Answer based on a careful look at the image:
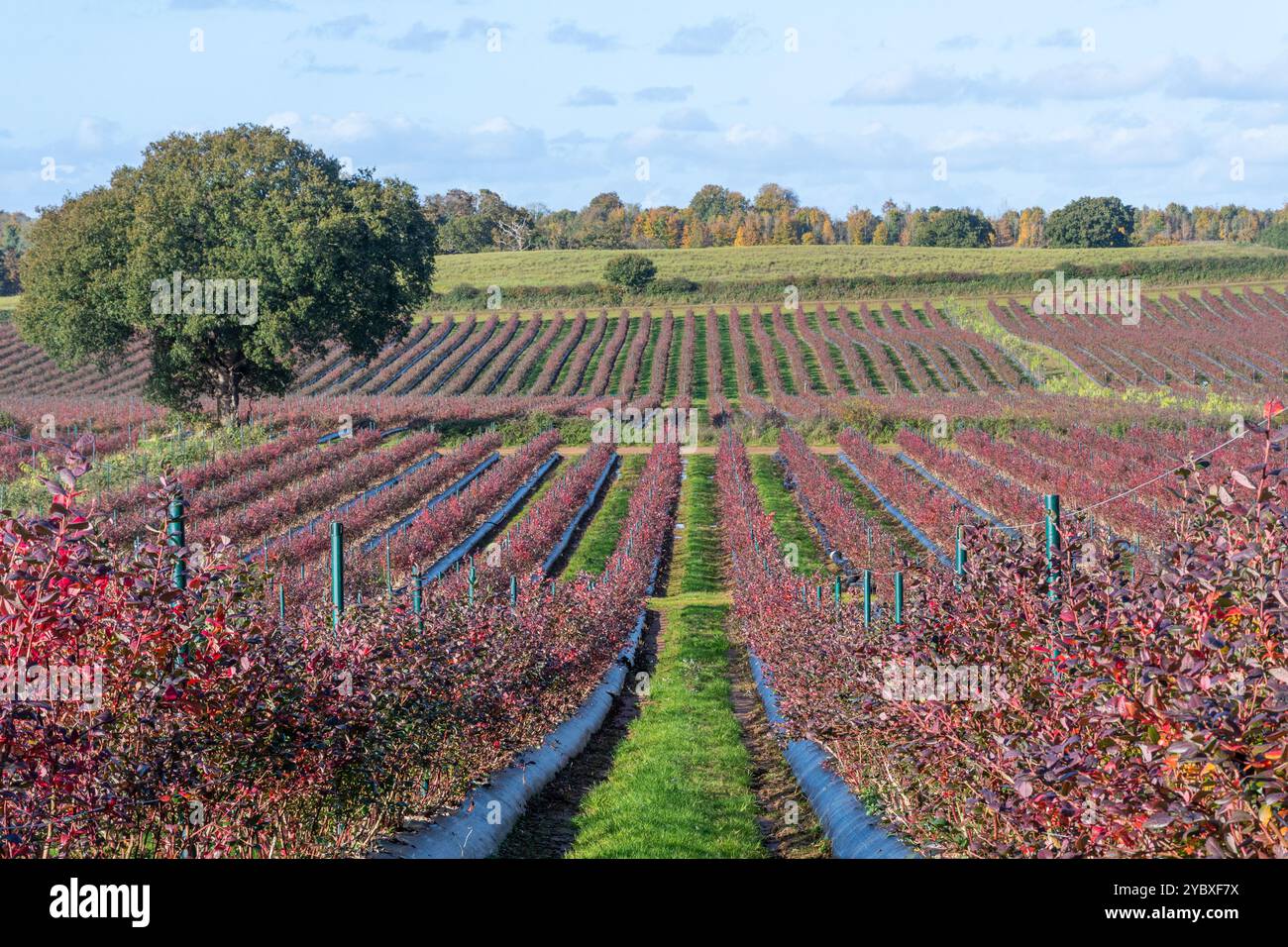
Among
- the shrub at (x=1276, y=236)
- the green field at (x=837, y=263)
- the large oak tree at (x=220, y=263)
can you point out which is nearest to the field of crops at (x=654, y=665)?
the large oak tree at (x=220, y=263)

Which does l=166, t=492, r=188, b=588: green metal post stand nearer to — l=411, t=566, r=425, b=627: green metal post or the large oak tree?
l=411, t=566, r=425, b=627: green metal post

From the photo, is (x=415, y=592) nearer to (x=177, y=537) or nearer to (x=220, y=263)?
(x=177, y=537)

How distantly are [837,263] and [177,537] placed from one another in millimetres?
82781

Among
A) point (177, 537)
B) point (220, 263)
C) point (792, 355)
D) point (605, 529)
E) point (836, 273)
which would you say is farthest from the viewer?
point (836, 273)

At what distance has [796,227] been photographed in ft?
407

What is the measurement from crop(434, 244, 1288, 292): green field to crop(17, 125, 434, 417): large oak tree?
38.6 metres

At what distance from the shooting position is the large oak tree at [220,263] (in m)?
37.1

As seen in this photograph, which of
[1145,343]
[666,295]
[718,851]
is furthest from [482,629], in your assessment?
[666,295]

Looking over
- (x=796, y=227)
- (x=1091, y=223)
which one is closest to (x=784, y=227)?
(x=796, y=227)

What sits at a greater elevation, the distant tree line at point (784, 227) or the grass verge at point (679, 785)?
the distant tree line at point (784, 227)

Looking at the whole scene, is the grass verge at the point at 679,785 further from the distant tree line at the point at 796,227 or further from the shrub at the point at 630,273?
the distant tree line at the point at 796,227

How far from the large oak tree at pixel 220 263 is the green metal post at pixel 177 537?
31.1 meters
